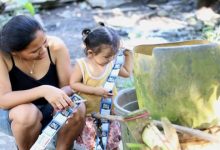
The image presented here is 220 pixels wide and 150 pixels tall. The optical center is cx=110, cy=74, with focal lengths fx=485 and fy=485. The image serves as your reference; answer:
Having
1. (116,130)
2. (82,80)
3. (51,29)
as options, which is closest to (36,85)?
(82,80)

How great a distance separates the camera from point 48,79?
333 centimetres

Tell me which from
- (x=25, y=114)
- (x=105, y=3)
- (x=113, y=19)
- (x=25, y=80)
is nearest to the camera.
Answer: (x=25, y=114)

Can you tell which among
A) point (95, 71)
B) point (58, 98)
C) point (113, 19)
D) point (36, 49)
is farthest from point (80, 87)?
point (113, 19)

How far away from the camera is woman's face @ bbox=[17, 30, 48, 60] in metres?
2.99

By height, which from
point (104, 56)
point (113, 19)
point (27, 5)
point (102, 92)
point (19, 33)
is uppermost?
point (19, 33)

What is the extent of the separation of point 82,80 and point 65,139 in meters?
0.41

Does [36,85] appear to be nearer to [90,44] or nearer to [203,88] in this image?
[90,44]

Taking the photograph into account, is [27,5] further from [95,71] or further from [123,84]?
[95,71]

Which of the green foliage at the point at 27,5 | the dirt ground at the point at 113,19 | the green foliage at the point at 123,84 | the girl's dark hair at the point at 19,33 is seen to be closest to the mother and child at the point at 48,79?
the girl's dark hair at the point at 19,33

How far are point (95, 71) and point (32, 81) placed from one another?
43cm

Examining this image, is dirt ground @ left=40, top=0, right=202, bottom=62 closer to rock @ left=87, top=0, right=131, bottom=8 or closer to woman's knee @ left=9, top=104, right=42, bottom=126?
rock @ left=87, top=0, right=131, bottom=8

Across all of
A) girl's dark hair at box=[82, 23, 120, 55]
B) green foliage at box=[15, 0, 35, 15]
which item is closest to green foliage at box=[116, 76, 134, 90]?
girl's dark hair at box=[82, 23, 120, 55]

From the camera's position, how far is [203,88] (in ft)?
6.88

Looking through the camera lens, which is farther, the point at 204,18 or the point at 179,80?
the point at 204,18
